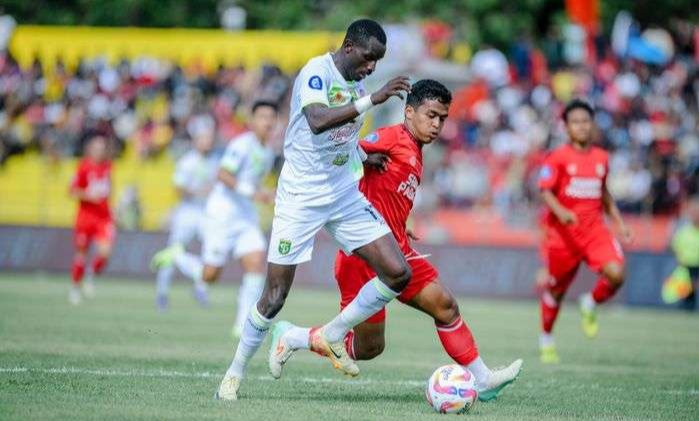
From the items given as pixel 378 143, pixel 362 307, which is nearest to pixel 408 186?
pixel 378 143

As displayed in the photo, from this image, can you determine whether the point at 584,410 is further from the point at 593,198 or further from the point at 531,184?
the point at 531,184

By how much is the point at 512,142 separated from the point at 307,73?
2195cm

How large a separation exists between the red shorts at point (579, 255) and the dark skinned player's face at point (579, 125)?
1.03m

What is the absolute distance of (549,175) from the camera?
1519cm

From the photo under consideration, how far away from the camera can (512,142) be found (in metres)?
31.0

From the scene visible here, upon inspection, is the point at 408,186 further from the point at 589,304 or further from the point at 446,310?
the point at 589,304

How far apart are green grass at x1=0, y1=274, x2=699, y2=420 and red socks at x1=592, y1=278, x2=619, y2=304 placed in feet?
2.24

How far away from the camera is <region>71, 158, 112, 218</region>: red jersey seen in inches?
888

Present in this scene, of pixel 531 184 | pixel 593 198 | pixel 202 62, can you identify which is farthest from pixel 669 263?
pixel 202 62

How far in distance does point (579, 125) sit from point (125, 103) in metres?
20.4

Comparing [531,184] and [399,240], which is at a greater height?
[399,240]

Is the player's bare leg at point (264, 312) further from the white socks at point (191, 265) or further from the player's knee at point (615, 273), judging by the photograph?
the white socks at point (191, 265)

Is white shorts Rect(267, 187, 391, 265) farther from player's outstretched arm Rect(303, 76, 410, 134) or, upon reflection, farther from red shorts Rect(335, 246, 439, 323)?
player's outstretched arm Rect(303, 76, 410, 134)

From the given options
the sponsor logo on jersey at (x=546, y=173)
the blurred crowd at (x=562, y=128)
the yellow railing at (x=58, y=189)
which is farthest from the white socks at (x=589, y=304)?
the yellow railing at (x=58, y=189)
